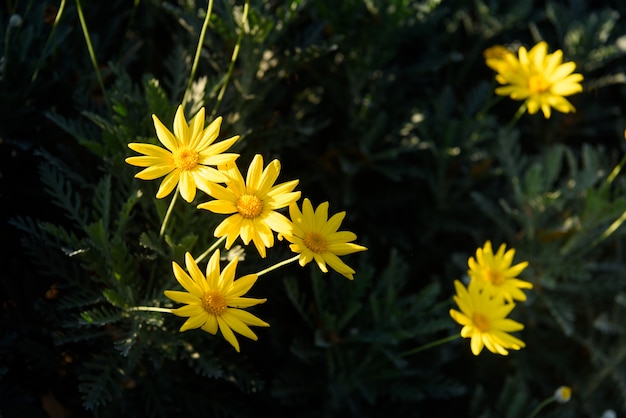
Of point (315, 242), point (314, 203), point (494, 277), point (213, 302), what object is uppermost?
point (314, 203)

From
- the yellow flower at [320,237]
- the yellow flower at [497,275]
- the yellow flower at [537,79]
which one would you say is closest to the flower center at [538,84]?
the yellow flower at [537,79]

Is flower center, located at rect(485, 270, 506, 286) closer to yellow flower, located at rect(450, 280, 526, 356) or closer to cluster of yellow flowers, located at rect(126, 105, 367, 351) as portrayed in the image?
yellow flower, located at rect(450, 280, 526, 356)

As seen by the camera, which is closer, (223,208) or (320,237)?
(223,208)

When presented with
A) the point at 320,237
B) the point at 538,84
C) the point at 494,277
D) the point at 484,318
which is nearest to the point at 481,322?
the point at 484,318

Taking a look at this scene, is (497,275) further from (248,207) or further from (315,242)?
(248,207)

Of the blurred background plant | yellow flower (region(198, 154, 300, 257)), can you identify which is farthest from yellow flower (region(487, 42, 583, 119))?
yellow flower (region(198, 154, 300, 257))

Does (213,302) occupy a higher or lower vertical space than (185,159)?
lower

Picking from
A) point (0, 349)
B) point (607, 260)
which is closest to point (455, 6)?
point (607, 260)

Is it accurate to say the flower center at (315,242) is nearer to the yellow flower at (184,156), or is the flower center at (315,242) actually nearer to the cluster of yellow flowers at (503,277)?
the yellow flower at (184,156)
